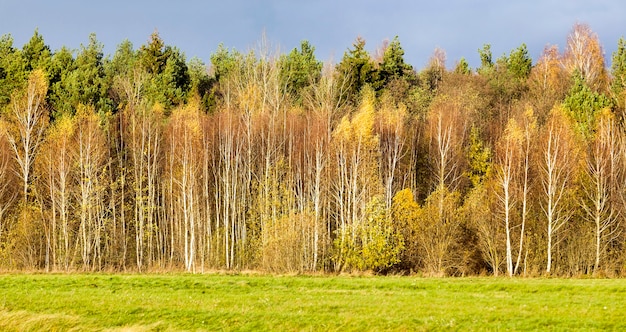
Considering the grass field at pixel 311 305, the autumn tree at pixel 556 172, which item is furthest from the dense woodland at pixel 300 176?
the grass field at pixel 311 305

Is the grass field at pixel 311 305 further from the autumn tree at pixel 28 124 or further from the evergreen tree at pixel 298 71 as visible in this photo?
the evergreen tree at pixel 298 71

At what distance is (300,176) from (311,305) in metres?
27.4

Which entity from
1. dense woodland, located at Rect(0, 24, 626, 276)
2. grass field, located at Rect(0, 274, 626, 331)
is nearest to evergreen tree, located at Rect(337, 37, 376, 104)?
dense woodland, located at Rect(0, 24, 626, 276)

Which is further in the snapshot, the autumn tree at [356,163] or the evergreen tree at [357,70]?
the evergreen tree at [357,70]

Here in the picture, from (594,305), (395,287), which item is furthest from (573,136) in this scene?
(594,305)

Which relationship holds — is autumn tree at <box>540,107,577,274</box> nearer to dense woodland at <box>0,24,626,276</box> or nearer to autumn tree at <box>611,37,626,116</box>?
dense woodland at <box>0,24,626,276</box>

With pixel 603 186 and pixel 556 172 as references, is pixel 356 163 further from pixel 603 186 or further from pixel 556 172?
pixel 603 186

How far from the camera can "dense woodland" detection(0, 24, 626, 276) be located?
41906 millimetres

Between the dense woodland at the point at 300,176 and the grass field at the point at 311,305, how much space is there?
12.1 metres

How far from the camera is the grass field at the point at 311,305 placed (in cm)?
1959

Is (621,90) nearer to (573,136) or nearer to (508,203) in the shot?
(573,136)

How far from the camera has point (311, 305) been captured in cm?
2267

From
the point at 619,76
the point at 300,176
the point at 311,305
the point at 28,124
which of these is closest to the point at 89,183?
the point at 28,124

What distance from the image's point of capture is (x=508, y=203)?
43188 millimetres
